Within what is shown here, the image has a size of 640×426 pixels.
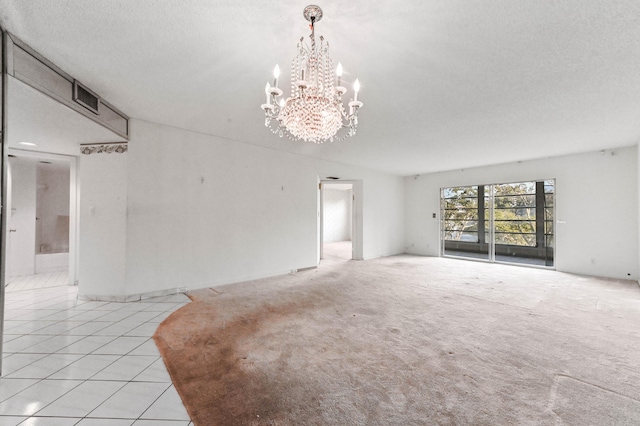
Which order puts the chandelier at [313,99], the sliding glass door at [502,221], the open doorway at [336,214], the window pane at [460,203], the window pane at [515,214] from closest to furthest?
the chandelier at [313,99]
the sliding glass door at [502,221]
the window pane at [515,214]
the window pane at [460,203]
the open doorway at [336,214]

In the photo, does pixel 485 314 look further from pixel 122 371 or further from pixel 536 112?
pixel 122 371

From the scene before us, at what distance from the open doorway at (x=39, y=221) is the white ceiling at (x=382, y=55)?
357 cm

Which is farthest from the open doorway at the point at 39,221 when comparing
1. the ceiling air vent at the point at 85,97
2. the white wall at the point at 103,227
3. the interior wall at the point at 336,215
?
the interior wall at the point at 336,215

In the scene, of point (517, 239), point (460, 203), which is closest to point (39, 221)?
point (460, 203)

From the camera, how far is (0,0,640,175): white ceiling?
1.69 metres

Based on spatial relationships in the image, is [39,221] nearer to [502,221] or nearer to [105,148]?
[105,148]

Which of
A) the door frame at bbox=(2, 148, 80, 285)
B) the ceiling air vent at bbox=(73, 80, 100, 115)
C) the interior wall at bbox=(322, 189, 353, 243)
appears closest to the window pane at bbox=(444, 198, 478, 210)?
the interior wall at bbox=(322, 189, 353, 243)

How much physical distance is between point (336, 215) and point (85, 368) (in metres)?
9.98

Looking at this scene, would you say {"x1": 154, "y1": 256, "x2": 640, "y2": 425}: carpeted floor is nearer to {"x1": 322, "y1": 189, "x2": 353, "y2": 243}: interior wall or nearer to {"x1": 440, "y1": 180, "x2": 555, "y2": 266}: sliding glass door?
{"x1": 440, "y1": 180, "x2": 555, "y2": 266}: sliding glass door

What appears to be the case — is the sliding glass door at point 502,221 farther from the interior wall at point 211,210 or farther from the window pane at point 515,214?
the interior wall at point 211,210

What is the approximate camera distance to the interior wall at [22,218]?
194 inches

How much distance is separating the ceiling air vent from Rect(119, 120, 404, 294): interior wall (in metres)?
0.73

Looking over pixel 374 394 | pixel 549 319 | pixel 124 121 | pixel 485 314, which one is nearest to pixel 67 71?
pixel 124 121

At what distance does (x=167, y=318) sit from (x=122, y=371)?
106 centimetres
